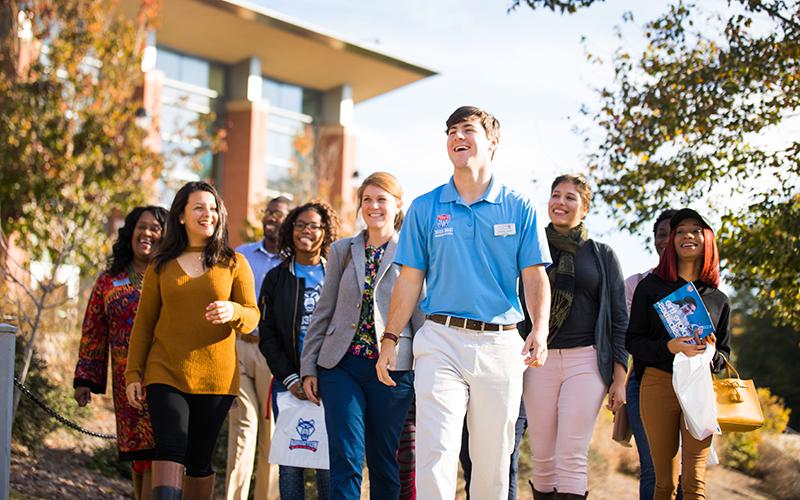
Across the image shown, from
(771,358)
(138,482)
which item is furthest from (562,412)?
(771,358)

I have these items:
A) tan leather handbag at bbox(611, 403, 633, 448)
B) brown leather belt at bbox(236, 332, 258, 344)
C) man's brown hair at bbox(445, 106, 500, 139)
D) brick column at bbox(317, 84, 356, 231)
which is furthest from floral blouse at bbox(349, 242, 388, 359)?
brick column at bbox(317, 84, 356, 231)

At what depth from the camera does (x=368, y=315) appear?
6.71m

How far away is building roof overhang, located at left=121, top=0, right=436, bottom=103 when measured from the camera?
3341 centimetres

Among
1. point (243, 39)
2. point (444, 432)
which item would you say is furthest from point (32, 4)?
point (243, 39)

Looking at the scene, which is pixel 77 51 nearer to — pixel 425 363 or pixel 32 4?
pixel 32 4

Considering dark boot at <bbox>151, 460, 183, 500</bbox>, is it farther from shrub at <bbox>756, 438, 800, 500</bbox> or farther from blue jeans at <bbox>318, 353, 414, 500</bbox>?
shrub at <bbox>756, 438, 800, 500</bbox>

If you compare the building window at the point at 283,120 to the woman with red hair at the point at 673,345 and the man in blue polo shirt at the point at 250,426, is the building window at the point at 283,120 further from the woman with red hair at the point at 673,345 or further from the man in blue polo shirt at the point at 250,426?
the woman with red hair at the point at 673,345

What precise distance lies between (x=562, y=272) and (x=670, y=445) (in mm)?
1310

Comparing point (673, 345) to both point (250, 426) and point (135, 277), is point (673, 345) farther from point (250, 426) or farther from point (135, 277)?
point (135, 277)

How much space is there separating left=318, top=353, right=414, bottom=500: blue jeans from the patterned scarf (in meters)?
1.08

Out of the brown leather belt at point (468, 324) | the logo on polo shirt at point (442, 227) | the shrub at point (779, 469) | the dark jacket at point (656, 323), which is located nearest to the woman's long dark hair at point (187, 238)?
the logo on polo shirt at point (442, 227)

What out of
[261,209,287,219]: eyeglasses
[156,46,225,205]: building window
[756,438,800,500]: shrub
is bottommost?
[756,438,800,500]: shrub

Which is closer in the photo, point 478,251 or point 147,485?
point 478,251

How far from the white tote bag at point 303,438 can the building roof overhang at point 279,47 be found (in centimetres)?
2593
